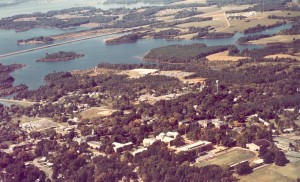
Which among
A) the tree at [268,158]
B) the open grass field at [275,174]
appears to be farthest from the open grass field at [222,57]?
the open grass field at [275,174]

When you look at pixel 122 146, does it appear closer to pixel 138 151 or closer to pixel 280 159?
pixel 138 151

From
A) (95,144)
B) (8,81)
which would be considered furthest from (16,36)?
(95,144)

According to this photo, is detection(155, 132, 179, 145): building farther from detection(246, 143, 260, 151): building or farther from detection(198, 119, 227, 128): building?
detection(246, 143, 260, 151): building

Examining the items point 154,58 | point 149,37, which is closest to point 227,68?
point 154,58

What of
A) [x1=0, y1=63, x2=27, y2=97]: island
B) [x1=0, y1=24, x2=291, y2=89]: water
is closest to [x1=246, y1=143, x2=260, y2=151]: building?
[x1=0, y1=24, x2=291, y2=89]: water

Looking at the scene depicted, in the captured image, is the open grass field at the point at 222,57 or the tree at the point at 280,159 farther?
the open grass field at the point at 222,57

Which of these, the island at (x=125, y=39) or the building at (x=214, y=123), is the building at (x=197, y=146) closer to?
the building at (x=214, y=123)
